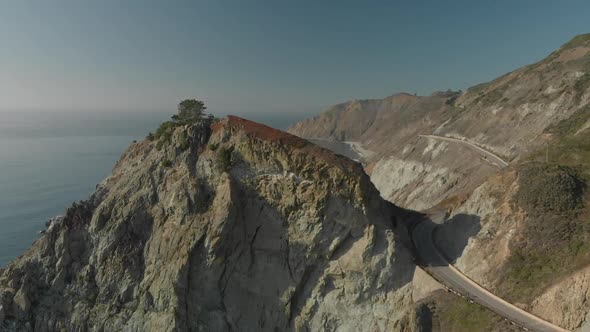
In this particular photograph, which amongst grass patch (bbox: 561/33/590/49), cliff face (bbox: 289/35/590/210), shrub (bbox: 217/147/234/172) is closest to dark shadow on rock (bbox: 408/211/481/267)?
cliff face (bbox: 289/35/590/210)

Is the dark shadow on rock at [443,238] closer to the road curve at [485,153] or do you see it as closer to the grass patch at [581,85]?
the road curve at [485,153]

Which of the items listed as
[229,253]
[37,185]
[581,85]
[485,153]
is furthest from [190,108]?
[37,185]

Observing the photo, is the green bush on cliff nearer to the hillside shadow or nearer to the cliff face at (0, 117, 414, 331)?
the hillside shadow

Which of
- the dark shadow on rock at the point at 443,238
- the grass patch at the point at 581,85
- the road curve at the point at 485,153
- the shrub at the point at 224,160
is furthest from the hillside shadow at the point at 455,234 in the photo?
the grass patch at the point at 581,85

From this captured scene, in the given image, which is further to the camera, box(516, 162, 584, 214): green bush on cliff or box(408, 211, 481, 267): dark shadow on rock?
box(408, 211, 481, 267): dark shadow on rock

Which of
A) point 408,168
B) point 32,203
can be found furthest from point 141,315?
point 32,203

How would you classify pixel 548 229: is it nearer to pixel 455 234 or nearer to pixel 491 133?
pixel 455 234
